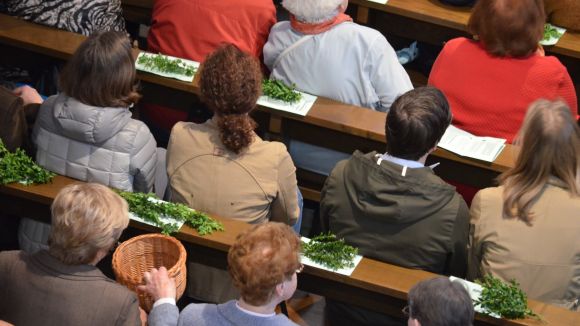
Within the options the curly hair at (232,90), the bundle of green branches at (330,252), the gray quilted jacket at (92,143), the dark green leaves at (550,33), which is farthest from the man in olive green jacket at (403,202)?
the dark green leaves at (550,33)

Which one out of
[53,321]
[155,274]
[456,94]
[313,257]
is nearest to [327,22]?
[456,94]

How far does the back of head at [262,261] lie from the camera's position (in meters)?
3.31

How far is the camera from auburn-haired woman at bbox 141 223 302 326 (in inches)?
130

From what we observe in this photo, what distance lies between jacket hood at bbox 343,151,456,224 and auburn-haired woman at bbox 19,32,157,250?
3.16 feet

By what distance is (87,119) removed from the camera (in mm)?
4227

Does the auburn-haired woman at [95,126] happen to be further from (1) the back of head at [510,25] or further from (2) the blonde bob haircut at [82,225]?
(1) the back of head at [510,25]

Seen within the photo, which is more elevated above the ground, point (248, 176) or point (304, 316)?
point (248, 176)

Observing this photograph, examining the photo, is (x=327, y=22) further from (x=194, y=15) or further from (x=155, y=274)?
(x=155, y=274)

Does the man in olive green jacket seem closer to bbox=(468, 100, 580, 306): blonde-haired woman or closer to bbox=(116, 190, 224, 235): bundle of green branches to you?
bbox=(468, 100, 580, 306): blonde-haired woman

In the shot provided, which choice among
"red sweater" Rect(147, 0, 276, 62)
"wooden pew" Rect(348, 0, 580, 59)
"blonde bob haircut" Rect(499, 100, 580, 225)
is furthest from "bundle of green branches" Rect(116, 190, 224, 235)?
"wooden pew" Rect(348, 0, 580, 59)

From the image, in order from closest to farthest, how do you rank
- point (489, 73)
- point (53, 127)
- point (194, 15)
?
point (53, 127), point (489, 73), point (194, 15)

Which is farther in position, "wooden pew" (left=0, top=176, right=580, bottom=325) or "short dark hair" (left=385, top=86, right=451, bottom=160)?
"short dark hair" (left=385, top=86, right=451, bottom=160)

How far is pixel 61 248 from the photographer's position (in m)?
3.54

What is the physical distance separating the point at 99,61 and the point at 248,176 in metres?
0.74
